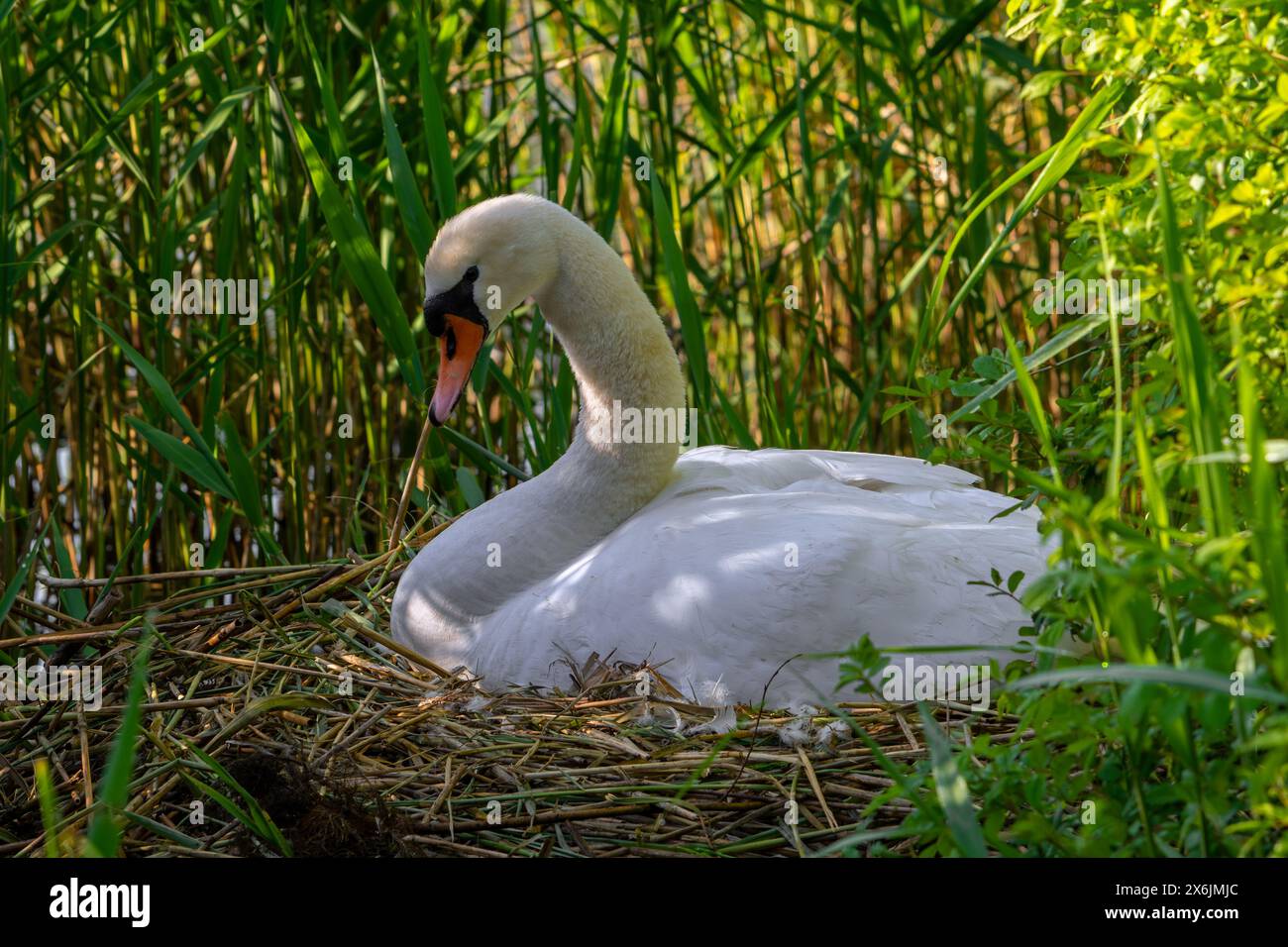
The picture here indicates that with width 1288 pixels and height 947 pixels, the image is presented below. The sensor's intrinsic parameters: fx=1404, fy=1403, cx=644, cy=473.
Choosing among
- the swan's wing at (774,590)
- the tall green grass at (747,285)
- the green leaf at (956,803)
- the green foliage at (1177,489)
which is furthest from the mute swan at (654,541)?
the green leaf at (956,803)

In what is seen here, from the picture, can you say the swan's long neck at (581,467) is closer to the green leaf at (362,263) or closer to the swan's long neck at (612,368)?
the swan's long neck at (612,368)

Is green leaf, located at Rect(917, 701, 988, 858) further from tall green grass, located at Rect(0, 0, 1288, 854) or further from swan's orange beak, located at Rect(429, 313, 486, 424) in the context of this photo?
swan's orange beak, located at Rect(429, 313, 486, 424)

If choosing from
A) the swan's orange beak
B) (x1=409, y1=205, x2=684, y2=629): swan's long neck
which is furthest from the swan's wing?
the swan's orange beak

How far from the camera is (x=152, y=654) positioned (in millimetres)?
3348

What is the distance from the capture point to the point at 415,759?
272cm

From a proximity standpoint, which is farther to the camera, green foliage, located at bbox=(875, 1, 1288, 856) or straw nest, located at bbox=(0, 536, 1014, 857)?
straw nest, located at bbox=(0, 536, 1014, 857)

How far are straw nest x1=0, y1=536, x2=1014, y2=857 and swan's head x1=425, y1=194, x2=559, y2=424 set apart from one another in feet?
2.29

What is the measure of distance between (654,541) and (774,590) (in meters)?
0.34

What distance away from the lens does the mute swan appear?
270cm

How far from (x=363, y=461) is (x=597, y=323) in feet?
5.46

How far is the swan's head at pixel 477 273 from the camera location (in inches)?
126

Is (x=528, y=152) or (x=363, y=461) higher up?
(x=528, y=152)
